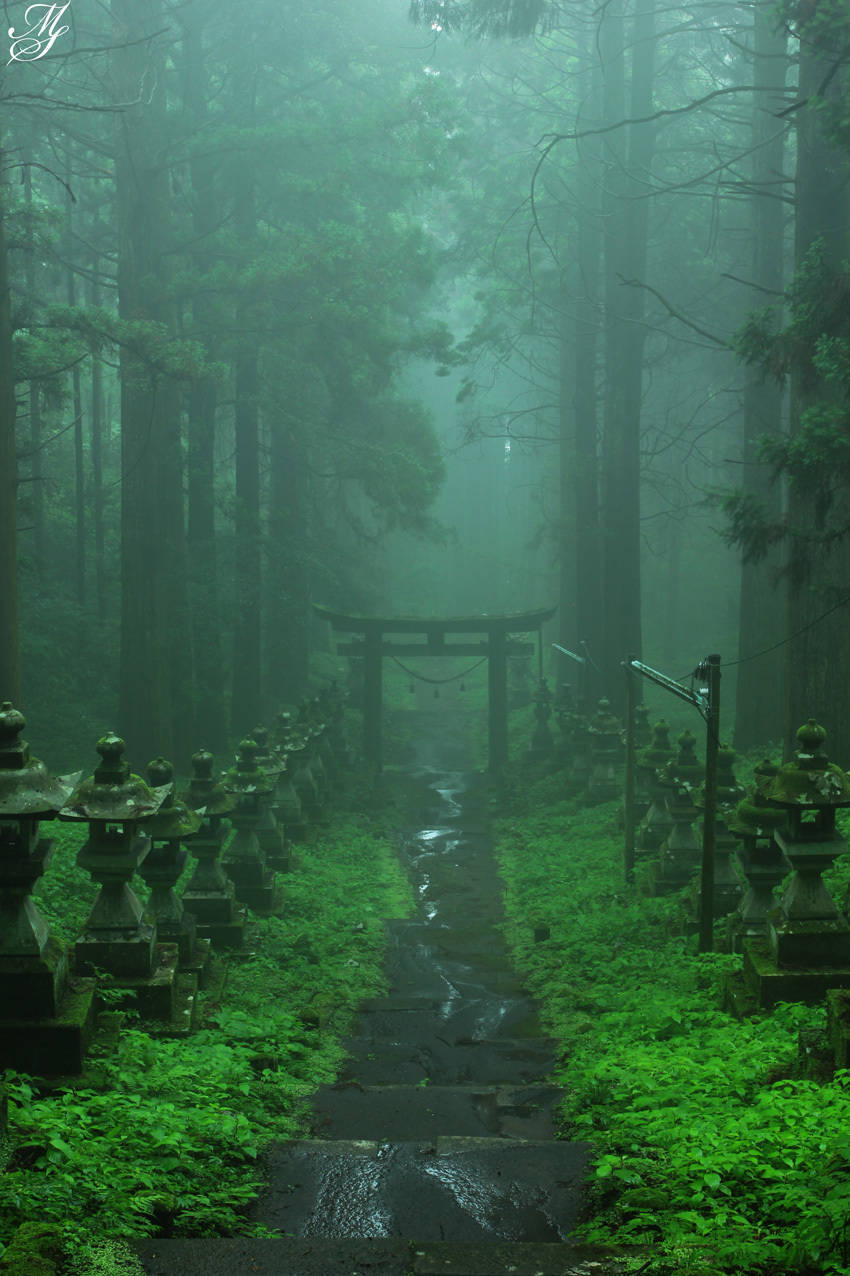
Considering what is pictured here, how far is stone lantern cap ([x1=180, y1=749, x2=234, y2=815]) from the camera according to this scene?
27.8ft

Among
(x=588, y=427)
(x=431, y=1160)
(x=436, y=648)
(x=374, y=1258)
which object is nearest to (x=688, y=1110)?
(x=431, y=1160)

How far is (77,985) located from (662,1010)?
11.0 ft

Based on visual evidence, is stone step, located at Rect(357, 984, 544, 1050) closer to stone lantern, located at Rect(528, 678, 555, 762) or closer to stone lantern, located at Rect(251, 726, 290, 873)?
stone lantern, located at Rect(251, 726, 290, 873)

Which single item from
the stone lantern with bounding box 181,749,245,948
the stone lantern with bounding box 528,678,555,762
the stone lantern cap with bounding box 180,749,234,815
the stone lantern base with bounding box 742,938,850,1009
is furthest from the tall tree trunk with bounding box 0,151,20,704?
the stone lantern with bounding box 528,678,555,762

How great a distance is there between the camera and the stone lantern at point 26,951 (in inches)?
197

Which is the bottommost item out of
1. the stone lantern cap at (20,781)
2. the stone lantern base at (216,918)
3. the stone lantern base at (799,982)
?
the stone lantern base at (216,918)

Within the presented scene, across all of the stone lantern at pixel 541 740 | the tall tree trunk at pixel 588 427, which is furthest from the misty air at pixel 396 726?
the stone lantern at pixel 541 740

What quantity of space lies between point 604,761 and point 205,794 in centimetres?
858

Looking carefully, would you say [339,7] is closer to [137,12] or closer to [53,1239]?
[137,12]

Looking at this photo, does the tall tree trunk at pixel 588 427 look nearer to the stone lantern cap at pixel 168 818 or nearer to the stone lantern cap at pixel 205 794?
the stone lantern cap at pixel 205 794

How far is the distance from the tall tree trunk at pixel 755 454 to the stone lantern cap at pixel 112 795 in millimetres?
11679

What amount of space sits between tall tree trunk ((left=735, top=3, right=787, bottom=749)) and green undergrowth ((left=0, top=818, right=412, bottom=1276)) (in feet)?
30.1

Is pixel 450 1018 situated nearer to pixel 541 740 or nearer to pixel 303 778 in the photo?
pixel 303 778

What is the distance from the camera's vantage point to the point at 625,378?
1858 centimetres
